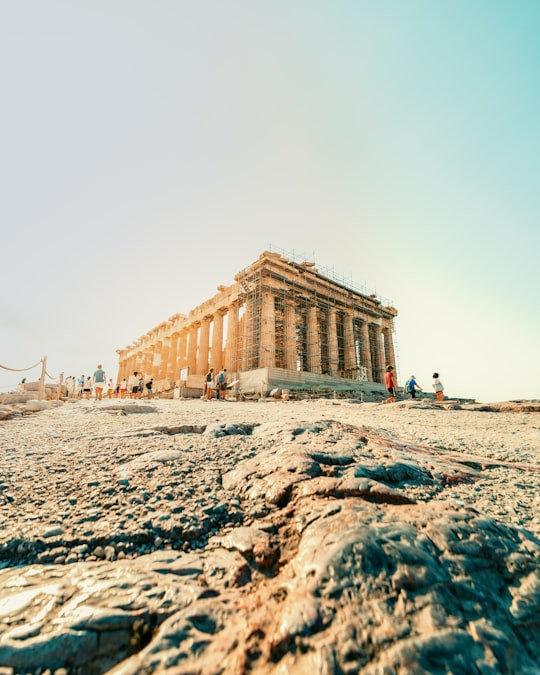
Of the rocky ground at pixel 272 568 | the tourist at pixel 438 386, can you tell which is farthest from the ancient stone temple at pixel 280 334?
the rocky ground at pixel 272 568

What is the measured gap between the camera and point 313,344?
86.9 feet

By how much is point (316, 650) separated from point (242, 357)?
23942mm

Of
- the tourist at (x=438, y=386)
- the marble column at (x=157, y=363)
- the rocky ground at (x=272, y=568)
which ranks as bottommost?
the rocky ground at (x=272, y=568)

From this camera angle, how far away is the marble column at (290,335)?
77.8 feet

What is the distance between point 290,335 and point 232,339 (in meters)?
4.60

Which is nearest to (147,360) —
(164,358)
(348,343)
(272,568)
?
(164,358)

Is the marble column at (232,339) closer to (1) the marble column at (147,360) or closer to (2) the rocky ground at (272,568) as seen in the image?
(1) the marble column at (147,360)

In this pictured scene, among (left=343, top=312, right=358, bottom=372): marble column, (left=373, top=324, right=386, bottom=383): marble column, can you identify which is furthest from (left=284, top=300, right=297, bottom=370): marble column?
(left=373, top=324, right=386, bottom=383): marble column

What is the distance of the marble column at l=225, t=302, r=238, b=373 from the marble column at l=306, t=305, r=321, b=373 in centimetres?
613

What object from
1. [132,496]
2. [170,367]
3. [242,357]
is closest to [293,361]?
[242,357]

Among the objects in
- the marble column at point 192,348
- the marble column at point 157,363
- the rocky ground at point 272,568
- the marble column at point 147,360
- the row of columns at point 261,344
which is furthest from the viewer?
the marble column at point 147,360

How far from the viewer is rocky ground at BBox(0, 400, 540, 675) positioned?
0.97 metres

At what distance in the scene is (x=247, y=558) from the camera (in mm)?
1446

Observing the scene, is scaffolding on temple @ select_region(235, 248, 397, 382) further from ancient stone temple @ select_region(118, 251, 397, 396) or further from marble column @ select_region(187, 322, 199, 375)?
marble column @ select_region(187, 322, 199, 375)
